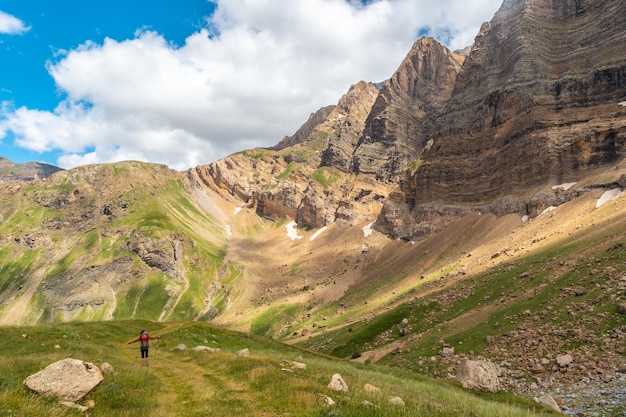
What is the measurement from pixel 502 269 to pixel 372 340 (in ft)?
91.5

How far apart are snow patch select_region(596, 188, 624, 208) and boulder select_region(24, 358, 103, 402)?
102545mm

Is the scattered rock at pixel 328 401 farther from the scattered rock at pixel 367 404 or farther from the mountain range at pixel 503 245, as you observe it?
the mountain range at pixel 503 245

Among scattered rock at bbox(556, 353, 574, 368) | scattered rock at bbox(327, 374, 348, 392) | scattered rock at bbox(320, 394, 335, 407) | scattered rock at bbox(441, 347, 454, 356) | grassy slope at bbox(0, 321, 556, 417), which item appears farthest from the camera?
scattered rock at bbox(441, 347, 454, 356)

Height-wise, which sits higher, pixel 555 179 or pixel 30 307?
pixel 555 179

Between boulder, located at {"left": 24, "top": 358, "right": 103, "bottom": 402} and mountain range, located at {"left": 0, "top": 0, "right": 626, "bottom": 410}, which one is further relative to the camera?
mountain range, located at {"left": 0, "top": 0, "right": 626, "bottom": 410}

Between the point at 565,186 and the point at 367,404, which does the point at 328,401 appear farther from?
the point at 565,186

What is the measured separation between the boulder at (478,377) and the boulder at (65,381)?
87.8 feet

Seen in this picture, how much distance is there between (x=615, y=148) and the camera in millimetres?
105188

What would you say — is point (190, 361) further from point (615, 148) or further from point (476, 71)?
point (476, 71)

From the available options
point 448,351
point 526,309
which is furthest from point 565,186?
point 448,351

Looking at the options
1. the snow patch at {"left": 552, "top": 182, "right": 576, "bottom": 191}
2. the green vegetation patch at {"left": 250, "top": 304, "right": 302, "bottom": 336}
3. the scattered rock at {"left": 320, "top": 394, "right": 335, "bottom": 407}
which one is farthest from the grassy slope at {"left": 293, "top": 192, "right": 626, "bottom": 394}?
the green vegetation patch at {"left": 250, "top": 304, "right": 302, "bottom": 336}

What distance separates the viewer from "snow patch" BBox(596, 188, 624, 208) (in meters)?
85.6

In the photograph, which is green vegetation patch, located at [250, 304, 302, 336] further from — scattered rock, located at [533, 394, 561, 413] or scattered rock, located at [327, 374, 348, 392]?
scattered rock, located at [327, 374, 348, 392]

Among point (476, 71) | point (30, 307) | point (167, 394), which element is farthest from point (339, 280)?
point (30, 307)
